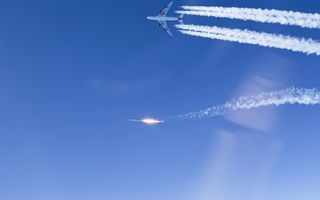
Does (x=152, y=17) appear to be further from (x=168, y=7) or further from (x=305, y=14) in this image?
(x=305, y=14)

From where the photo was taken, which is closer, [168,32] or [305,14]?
[305,14]

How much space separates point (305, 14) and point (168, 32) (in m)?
60.4

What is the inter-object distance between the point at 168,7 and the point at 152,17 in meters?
6.83

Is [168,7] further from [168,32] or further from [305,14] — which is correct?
[305,14]

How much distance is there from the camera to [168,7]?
91.1 m

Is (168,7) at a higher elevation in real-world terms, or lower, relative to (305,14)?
higher

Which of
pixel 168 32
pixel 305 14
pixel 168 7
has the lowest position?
pixel 305 14

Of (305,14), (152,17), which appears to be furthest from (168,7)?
(305,14)

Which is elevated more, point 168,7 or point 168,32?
point 168,7

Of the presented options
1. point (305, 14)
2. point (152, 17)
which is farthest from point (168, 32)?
point (305, 14)

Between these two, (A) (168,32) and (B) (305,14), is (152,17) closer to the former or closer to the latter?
(A) (168,32)

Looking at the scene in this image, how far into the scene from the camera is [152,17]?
8881 cm

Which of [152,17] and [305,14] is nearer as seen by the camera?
[305,14]

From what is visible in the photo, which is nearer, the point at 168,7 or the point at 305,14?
the point at 305,14
